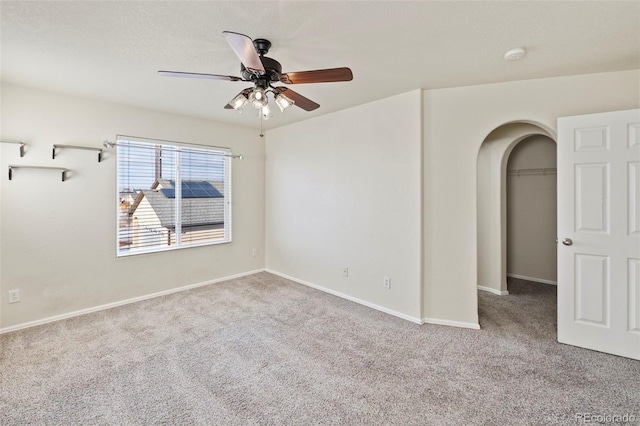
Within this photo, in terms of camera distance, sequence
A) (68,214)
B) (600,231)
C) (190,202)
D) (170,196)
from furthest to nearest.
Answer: (190,202) → (170,196) → (68,214) → (600,231)

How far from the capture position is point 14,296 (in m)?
2.98

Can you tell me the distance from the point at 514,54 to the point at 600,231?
5.50ft

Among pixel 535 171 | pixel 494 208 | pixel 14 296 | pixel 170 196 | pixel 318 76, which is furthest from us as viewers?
pixel 535 171

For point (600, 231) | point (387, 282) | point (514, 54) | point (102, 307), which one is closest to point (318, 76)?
point (514, 54)

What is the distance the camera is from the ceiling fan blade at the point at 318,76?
1.82m

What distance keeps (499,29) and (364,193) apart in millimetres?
2060

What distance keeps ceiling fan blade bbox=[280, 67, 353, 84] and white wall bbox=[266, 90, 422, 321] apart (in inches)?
58.7

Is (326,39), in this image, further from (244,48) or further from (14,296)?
(14,296)

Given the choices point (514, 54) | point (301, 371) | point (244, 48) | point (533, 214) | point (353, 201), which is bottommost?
point (301, 371)

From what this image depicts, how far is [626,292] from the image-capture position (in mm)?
2406

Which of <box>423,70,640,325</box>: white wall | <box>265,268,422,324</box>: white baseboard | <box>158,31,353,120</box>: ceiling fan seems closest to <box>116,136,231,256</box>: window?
<box>265,268,422,324</box>: white baseboard

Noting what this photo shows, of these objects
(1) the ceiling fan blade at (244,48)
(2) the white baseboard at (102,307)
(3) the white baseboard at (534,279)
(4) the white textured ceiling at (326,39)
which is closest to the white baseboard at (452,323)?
(3) the white baseboard at (534,279)

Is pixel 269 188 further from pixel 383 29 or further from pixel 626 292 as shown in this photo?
pixel 626 292

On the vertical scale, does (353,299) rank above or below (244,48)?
below
